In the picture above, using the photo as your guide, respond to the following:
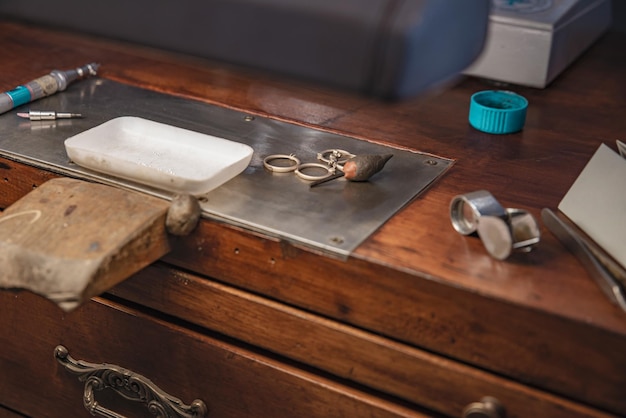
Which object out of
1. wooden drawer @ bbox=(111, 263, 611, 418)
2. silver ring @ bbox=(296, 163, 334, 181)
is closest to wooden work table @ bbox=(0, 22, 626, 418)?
wooden drawer @ bbox=(111, 263, 611, 418)

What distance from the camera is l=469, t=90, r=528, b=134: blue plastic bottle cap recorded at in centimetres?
114

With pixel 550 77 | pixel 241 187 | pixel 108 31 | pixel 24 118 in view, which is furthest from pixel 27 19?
pixel 550 77

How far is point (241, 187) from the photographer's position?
99 centimetres

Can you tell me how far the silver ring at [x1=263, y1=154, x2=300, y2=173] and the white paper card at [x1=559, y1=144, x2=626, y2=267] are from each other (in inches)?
11.8

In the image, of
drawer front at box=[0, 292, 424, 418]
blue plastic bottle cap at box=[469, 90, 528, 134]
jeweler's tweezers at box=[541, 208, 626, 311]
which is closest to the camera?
jeweler's tweezers at box=[541, 208, 626, 311]

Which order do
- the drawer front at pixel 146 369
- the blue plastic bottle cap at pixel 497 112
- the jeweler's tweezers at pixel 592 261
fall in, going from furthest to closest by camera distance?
the blue plastic bottle cap at pixel 497 112, the drawer front at pixel 146 369, the jeweler's tweezers at pixel 592 261

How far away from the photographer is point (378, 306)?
88 cm

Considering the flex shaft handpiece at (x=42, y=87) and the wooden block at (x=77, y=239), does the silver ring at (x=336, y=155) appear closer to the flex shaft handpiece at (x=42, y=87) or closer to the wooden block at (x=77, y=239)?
the wooden block at (x=77, y=239)

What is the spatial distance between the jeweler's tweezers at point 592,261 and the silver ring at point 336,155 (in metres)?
0.24

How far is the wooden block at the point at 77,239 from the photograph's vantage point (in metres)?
0.87

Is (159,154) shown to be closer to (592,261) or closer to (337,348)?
(337,348)

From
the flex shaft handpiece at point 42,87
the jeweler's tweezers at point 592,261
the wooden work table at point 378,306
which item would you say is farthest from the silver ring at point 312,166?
the flex shaft handpiece at point 42,87

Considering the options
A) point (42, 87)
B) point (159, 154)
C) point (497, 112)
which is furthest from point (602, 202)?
point (42, 87)

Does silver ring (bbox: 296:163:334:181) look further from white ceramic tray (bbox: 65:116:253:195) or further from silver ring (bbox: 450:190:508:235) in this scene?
silver ring (bbox: 450:190:508:235)
